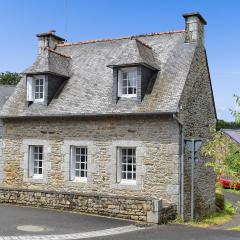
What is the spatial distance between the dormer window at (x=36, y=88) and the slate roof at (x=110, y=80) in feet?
1.25

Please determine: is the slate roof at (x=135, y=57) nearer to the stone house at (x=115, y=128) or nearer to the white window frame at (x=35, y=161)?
the stone house at (x=115, y=128)

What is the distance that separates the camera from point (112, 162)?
16.0 meters

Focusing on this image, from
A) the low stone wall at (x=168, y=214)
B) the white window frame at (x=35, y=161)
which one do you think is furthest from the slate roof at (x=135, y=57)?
the low stone wall at (x=168, y=214)

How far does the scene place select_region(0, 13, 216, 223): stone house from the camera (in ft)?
49.3

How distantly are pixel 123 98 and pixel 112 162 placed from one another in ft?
8.45

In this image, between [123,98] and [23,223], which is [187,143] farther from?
[23,223]

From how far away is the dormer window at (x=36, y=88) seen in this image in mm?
18016

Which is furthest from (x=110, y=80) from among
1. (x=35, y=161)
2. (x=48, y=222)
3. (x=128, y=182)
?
(x=48, y=222)

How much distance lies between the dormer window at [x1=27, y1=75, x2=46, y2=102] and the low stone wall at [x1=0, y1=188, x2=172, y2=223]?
4176 mm

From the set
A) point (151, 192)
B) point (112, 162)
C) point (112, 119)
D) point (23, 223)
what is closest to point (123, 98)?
point (112, 119)

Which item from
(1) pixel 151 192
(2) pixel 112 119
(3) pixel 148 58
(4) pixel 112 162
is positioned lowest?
(1) pixel 151 192

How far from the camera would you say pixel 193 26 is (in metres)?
17.6

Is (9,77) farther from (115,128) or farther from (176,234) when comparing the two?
(176,234)

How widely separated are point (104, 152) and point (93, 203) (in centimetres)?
243
